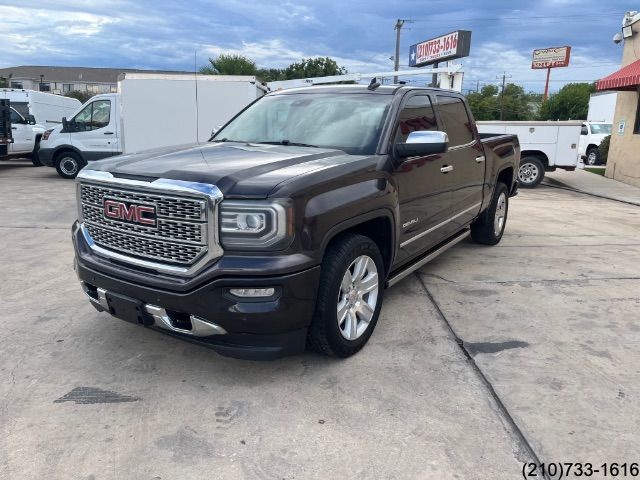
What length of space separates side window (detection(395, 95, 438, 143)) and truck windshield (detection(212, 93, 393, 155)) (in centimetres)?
17

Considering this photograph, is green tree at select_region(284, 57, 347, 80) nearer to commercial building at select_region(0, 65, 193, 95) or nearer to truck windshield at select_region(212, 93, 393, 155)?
truck windshield at select_region(212, 93, 393, 155)

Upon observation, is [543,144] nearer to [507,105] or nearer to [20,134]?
[20,134]

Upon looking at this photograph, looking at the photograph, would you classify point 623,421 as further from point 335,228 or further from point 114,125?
point 114,125

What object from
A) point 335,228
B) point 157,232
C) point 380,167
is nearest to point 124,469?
point 157,232

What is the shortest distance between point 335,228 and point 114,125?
12235 mm

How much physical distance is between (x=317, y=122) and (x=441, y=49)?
34.1 m

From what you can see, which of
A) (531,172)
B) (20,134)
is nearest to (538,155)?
(531,172)

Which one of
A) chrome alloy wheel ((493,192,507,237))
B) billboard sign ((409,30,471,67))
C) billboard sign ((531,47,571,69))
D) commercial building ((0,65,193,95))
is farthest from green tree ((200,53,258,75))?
commercial building ((0,65,193,95))

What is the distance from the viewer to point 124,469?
102 inches

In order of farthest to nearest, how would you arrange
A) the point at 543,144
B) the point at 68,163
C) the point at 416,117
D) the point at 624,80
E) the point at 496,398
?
1. the point at 68,163
2. the point at 624,80
3. the point at 543,144
4. the point at 416,117
5. the point at 496,398

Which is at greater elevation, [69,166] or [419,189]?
[419,189]

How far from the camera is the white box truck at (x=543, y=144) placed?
13.9m

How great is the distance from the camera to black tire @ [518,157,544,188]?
14.4 metres

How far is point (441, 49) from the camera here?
35406 millimetres
